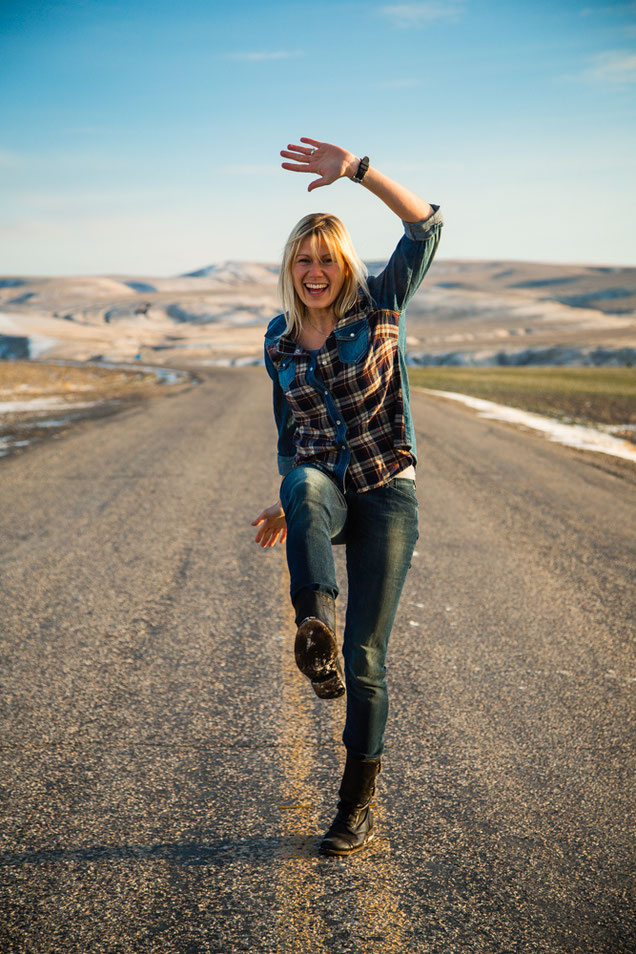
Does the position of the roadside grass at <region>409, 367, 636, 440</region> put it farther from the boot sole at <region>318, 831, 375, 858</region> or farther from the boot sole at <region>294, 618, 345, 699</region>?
the boot sole at <region>294, 618, 345, 699</region>

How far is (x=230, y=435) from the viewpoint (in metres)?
14.3

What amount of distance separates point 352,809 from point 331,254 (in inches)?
76.7

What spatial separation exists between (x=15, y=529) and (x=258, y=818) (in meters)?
5.35

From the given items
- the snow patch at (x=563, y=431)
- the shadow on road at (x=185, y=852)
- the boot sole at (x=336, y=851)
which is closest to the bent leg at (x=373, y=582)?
the boot sole at (x=336, y=851)

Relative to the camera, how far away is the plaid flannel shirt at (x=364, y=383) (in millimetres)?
2609

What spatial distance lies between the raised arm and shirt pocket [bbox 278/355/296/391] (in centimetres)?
61

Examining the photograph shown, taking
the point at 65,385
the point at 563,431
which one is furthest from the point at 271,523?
the point at 65,385

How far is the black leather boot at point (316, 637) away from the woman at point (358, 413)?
259mm

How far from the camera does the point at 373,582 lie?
2600mm

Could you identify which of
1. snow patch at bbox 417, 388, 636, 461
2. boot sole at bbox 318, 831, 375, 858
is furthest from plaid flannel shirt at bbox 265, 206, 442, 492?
snow patch at bbox 417, 388, 636, 461

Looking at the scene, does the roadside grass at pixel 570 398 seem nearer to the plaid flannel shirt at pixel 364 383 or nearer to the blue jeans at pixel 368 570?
the plaid flannel shirt at pixel 364 383

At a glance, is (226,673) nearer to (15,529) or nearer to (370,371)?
(370,371)

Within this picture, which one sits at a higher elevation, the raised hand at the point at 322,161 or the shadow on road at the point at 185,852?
the raised hand at the point at 322,161

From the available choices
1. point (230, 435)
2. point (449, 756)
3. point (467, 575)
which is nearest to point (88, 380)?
point (230, 435)
